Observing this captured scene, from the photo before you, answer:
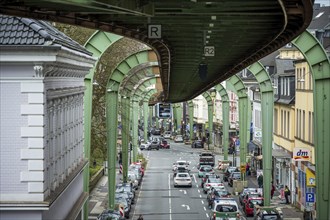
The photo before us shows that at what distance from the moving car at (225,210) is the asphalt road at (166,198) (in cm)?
549

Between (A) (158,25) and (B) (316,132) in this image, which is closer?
(A) (158,25)

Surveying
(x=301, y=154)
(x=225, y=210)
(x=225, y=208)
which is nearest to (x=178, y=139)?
(x=301, y=154)

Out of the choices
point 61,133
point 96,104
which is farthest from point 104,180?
point 61,133

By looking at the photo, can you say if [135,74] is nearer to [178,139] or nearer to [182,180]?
[182,180]

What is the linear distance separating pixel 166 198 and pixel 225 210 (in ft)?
58.5

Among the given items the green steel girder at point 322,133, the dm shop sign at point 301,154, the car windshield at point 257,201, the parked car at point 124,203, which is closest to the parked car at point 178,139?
the parked car at point 124,203

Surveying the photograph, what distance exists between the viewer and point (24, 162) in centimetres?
2075

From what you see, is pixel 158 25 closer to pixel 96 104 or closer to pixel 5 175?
pixel 5 175

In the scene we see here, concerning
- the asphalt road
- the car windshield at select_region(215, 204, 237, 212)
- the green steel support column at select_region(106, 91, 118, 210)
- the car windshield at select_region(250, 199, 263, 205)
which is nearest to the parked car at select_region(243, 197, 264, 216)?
the car windshield at select_region(250, 199, 263, 205)

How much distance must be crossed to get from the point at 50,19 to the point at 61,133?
331 inches

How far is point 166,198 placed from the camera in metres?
58.7

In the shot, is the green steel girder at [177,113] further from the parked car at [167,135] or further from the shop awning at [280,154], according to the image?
the shop awning at [280,154]

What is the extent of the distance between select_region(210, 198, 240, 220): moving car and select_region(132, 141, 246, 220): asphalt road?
5.49m

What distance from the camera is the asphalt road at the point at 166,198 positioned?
4919cm
